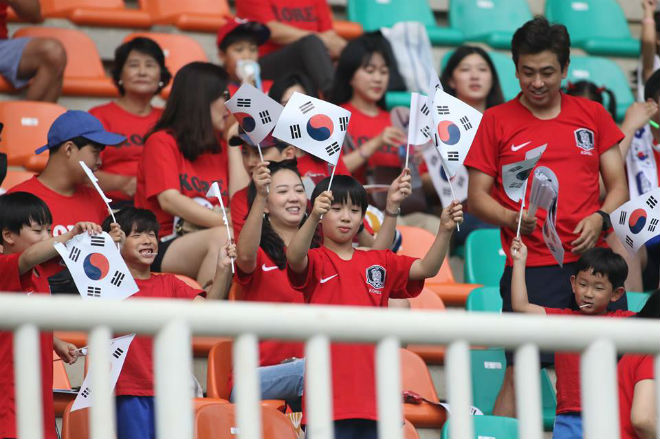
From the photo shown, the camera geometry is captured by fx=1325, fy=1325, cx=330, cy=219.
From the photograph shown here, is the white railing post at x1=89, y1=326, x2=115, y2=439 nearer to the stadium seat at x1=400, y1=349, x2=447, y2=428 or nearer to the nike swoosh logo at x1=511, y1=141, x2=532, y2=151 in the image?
the stadium seat at x1=400, y1=349, x2=447, y2=428

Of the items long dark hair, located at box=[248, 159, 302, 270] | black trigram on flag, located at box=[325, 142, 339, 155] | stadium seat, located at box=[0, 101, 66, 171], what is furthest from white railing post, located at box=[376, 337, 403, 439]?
stadium seat, located at box=[0, 101, 66, 171]

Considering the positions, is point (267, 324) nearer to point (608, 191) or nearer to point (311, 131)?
point (311, 131)

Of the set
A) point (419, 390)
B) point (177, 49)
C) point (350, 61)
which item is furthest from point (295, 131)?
point (177, 49)

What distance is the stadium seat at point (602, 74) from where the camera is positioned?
7.59 metres

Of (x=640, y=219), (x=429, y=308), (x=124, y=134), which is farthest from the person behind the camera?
(x=124, y=134)

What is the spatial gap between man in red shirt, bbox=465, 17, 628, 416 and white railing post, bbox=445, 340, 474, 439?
98.8 inches

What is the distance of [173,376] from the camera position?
2082 mm

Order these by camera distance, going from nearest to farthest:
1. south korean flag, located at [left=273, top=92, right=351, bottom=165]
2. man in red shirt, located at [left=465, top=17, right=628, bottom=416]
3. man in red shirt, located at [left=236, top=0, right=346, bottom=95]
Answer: south korean flag, located at [left=273, top=92, right=351, bottom=165] < man in red shirt, located at [left=465, top=17, right=628, bottom=416] < man in red shirt, located at [left=236, top=0, right=346, bottom=95]

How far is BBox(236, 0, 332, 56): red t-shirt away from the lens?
709 cm

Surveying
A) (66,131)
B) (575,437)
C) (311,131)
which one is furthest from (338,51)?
(575,437)

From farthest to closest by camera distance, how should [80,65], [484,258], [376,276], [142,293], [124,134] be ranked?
[80,65] → [124,134] → [484,258] → [142,293] → [376,276]

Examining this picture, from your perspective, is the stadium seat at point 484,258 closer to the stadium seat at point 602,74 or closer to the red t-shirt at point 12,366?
the stadium seat at point 602,74

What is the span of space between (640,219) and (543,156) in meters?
0.42

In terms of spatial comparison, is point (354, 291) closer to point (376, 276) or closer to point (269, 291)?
point (376, 276)
